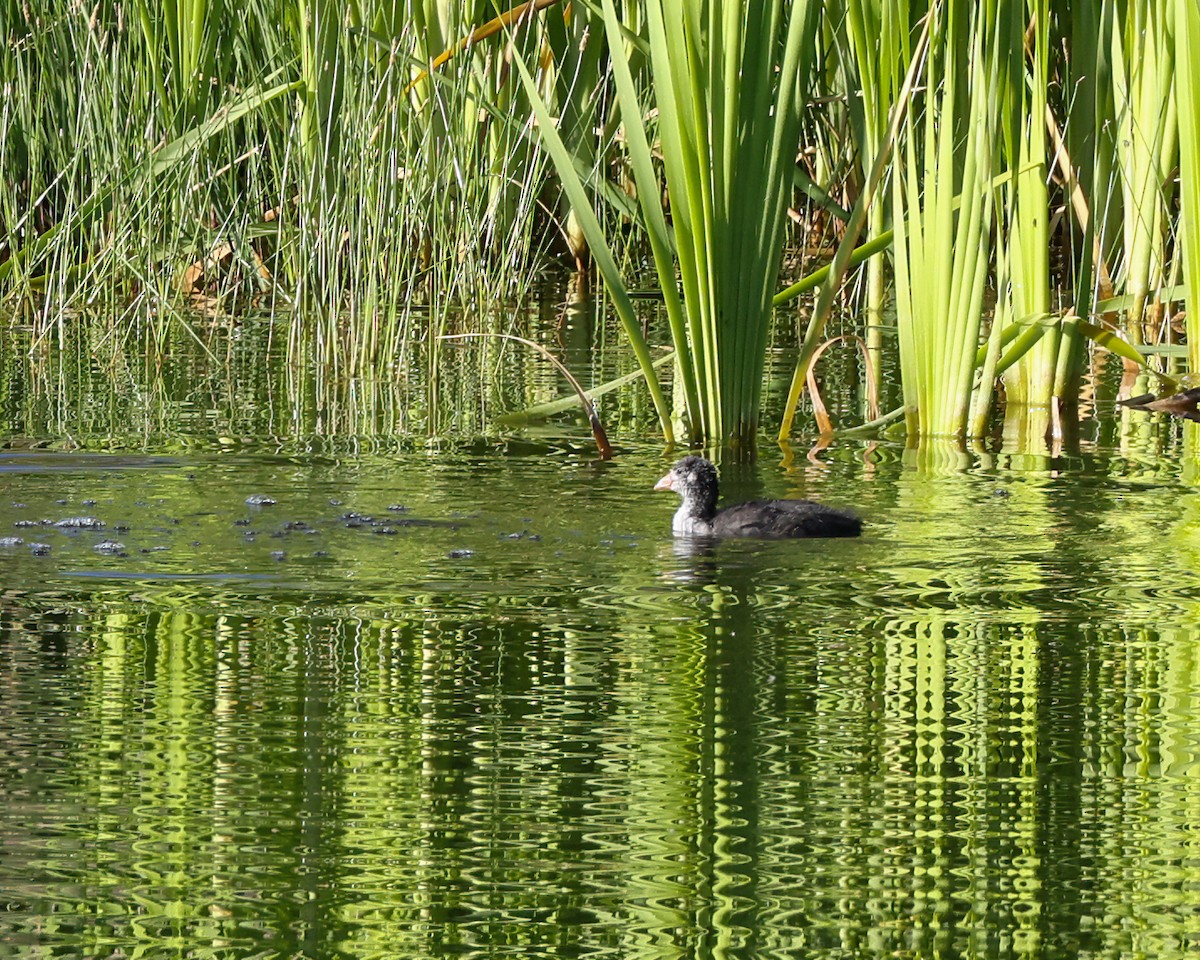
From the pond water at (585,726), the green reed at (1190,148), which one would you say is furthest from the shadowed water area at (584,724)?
the green reed at (1190,148)

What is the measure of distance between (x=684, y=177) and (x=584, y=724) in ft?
10.3

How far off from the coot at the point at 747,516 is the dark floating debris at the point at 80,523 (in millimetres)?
1579

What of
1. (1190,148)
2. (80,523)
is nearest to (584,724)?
(80,523)

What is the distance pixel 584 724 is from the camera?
388 cm

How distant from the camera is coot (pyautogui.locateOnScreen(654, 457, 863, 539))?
18.6 feet

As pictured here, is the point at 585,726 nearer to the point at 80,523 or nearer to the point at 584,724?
the point at 584,724

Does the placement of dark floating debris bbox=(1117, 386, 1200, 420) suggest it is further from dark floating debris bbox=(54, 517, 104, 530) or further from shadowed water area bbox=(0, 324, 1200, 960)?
dark floating debris bbox=(54, 517, 104, 530)

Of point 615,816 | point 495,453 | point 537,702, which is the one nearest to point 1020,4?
point 495,453

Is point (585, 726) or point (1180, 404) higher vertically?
point (1180, 404)

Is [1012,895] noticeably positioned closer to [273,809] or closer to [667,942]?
[667,942]

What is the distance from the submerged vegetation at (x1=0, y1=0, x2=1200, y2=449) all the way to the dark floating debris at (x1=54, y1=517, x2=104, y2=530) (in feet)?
6.39

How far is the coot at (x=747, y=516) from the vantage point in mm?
5684

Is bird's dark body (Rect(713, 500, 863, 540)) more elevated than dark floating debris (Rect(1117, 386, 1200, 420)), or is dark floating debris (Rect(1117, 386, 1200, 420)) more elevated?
dark floating debris (Rect(1117, 386, 1200, 420))

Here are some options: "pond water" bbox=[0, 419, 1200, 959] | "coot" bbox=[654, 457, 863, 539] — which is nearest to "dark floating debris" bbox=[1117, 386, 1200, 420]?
"pond water" bbox=[0, 419, 1200, 959]
